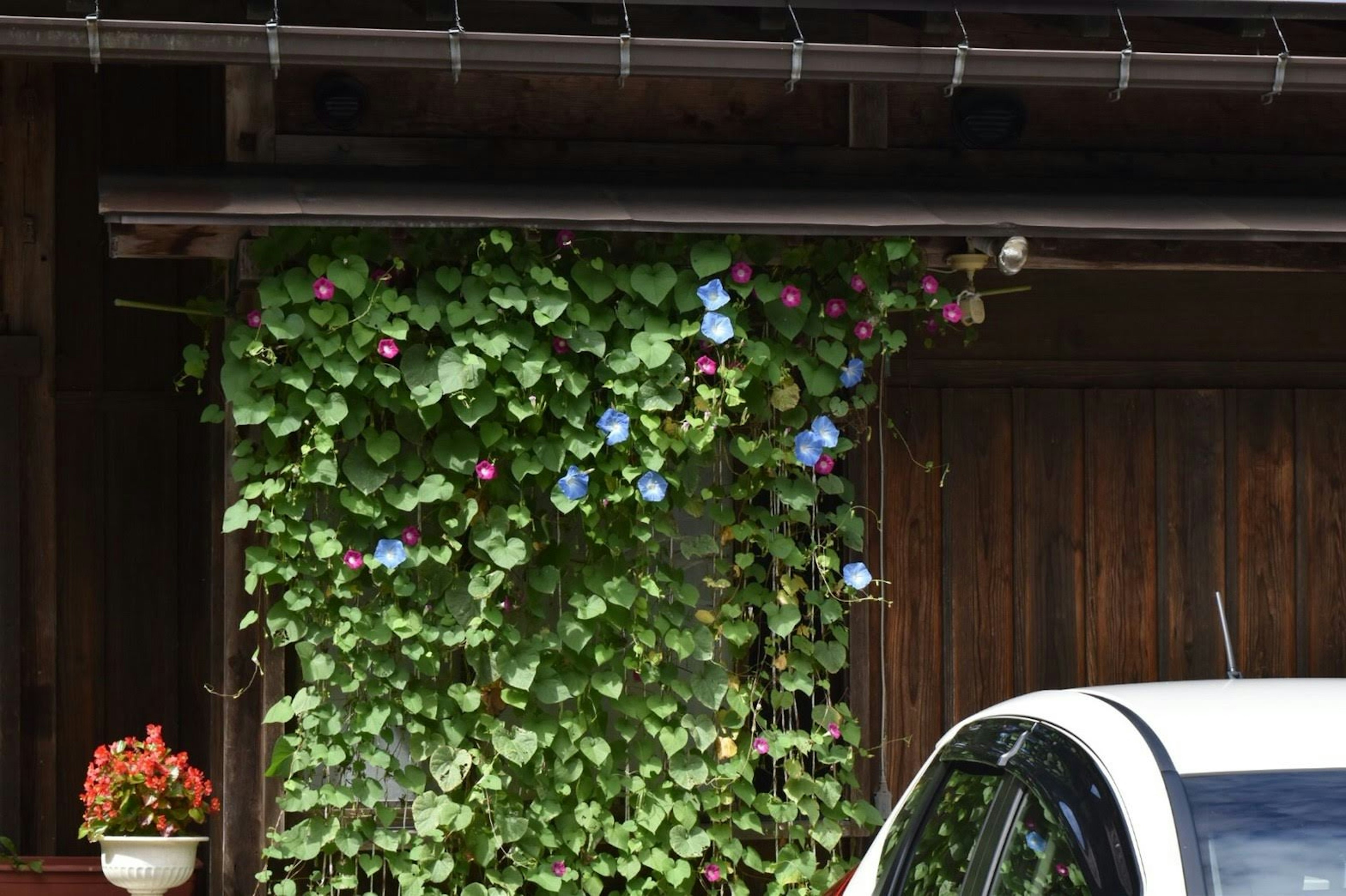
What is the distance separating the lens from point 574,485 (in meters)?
5.47

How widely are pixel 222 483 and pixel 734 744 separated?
208 centimetres

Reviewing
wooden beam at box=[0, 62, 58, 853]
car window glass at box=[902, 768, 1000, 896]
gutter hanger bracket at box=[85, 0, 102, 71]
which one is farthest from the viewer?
wooden beam at box=[0, 62, 58, 853]

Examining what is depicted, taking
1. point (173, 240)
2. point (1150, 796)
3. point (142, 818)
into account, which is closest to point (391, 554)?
point (173, 240)

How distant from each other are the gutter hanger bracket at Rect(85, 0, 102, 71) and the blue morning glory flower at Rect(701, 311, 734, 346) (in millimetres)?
1991

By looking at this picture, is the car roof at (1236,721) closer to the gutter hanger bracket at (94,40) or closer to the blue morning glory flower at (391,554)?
the blue morning glory flower at (391,554)

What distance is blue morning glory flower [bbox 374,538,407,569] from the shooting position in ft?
17.7

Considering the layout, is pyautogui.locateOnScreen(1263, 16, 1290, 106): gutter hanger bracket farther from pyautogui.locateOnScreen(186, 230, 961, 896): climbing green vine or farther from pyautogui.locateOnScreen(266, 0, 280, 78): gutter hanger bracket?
pyautogui.locateOnScreen(266, 0, 280, 78): gutter hanger bracket

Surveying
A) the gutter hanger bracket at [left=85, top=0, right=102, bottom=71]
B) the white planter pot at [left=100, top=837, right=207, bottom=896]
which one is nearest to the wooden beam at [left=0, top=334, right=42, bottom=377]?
the white planter pot at [left=100, top=837, right=207, bottom=896]

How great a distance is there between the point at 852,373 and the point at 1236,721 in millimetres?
2908

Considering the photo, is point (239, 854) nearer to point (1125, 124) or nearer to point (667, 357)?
point (667, 357)

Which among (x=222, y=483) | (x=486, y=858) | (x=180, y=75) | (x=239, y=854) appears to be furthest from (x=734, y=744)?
(x=180, y=75)

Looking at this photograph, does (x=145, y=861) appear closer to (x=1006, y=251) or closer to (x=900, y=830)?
(x=900, y=830)

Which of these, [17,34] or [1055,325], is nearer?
[17,34]

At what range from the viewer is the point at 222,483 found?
20.5 feet
